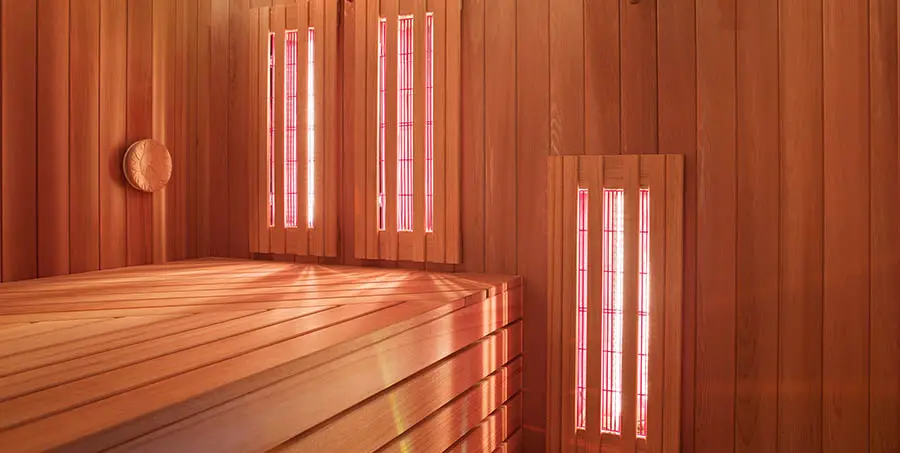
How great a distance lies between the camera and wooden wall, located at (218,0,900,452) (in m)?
2.41

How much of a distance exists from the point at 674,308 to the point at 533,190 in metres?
0.80

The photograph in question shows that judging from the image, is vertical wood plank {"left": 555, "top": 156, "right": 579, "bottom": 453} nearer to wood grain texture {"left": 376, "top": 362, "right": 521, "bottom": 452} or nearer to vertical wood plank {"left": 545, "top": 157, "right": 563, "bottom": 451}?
vertical wood plank {"left": 545, "top": 157, "right": 563, "bottom": 451}

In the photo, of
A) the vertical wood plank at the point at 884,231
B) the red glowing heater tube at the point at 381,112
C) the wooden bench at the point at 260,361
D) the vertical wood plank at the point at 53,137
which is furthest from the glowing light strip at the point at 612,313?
the vertical wood plank at the point at 53,137

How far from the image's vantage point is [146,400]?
1.19 metres

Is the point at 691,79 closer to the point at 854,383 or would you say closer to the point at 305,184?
the point at 854,383

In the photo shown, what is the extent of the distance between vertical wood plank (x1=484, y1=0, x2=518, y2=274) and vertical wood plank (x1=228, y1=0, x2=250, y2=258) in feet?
4.81

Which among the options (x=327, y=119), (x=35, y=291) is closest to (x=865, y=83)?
(x=327, y=119)

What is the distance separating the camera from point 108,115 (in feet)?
9.87

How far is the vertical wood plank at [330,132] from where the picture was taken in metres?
3.34

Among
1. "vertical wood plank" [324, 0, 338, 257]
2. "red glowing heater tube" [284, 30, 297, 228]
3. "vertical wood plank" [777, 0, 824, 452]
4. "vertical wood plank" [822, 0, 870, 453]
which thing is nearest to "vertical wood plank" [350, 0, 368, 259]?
"vertical wood plank" [324, 0, 338, 257]

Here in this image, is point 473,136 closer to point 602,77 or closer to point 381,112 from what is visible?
point 381,112

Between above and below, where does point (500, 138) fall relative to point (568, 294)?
above

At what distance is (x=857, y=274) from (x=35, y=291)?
3.09 meters

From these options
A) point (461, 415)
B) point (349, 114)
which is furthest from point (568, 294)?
point (349, 114)
